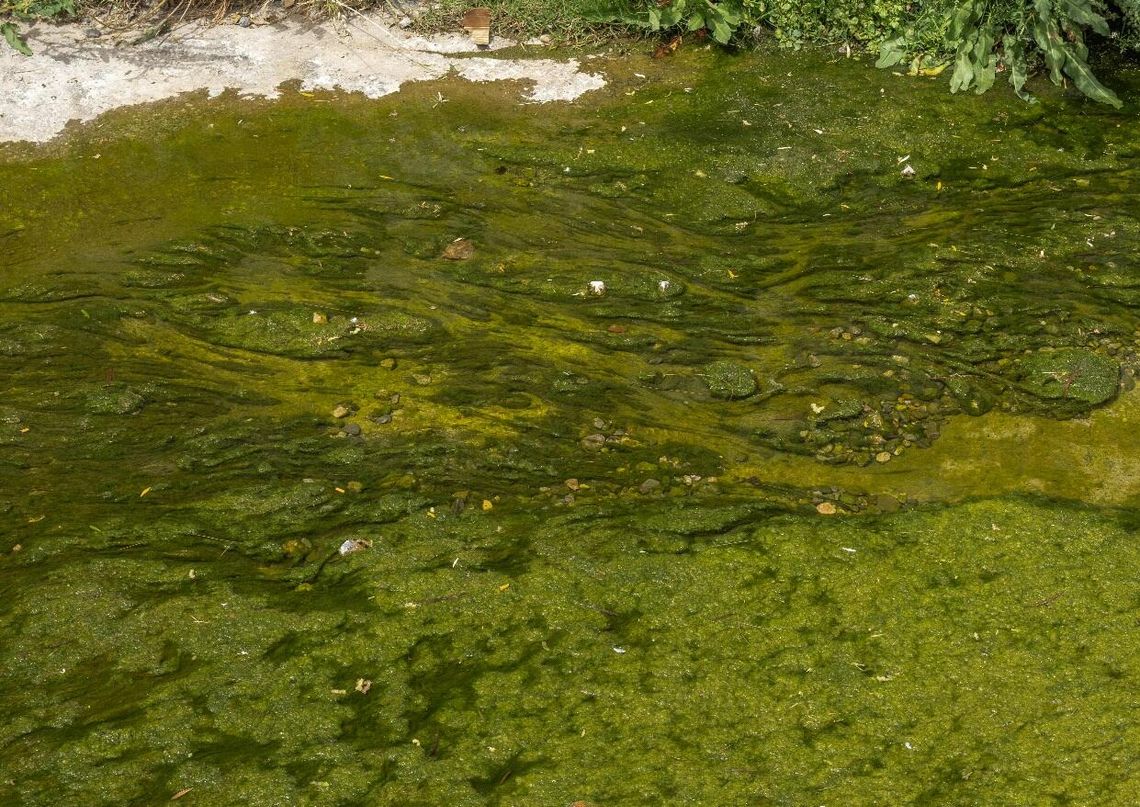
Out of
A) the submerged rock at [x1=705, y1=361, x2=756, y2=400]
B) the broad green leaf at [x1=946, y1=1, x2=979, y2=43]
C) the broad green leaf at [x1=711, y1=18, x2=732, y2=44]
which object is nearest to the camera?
the submerged rock at [x1=705, y1=361, x2=756, y2=400]

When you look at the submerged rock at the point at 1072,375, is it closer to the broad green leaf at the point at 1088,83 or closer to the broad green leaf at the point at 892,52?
the broad green leaf at the point at 1088,83

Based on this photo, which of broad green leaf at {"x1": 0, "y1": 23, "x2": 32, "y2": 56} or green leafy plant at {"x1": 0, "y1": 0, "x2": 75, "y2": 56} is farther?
green leafy plant at {"x1": 0, "y1": 0, "x2": 75, "y2": 56}

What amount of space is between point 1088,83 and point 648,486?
3731mm

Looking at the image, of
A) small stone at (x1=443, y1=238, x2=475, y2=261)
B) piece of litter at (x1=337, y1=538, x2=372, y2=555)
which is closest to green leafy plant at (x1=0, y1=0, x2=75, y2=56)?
small stone at (x1=443, y1=238, x2=475, y2=261)

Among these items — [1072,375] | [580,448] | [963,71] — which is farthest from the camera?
[963,71]

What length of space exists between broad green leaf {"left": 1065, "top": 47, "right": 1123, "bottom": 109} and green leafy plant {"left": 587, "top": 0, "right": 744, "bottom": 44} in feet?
6.12

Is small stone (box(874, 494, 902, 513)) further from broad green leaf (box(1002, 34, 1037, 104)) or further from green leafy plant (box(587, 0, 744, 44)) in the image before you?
green leafy plant (box(587, 0, 744, 44))

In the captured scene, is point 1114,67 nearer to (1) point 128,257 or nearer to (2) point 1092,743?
(2) point 1092,743

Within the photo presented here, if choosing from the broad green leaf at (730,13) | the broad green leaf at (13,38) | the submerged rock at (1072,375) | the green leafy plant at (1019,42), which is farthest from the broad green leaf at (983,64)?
the broad green leaf at (13,38)

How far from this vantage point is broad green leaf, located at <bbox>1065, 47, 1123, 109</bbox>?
21.7ft

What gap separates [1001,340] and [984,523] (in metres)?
1.26

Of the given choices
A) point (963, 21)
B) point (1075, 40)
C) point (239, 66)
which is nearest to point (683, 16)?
point (963, 21)

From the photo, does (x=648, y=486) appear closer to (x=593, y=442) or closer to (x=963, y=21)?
(x=593, y=442)

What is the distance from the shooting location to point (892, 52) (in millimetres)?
7086
